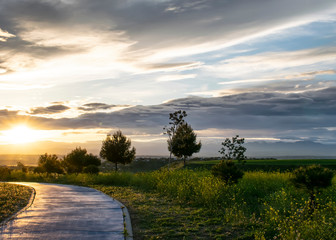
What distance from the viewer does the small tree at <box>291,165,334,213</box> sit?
986 cm

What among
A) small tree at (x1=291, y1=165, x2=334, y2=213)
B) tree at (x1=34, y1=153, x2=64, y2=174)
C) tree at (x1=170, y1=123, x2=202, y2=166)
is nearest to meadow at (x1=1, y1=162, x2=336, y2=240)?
small tree at (x1=291, y1=165, x2=334, y2=213)

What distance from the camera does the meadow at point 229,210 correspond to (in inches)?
311

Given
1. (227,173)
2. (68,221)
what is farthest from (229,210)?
(68,221)

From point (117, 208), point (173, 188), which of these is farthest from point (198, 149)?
point (117, 208)

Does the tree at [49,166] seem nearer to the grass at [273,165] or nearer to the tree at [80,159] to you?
the tree at [80,159]

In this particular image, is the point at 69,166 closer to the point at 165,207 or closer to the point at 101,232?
the point at 165,207

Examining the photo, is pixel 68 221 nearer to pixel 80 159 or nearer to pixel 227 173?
pixel 227 173

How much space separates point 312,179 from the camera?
991 cm

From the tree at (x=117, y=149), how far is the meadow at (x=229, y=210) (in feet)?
73.7

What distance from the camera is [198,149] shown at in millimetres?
53781

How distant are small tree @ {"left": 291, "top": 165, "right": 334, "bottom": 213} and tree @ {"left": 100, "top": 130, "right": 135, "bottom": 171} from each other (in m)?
32.7

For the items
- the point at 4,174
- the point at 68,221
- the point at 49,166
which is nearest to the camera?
the point at 68,221

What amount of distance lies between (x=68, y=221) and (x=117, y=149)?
32464 millimetres

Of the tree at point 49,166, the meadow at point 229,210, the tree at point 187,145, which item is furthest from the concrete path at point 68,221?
the tree at point 187,145
